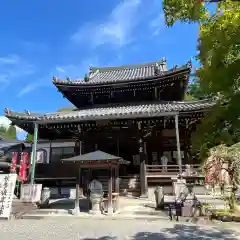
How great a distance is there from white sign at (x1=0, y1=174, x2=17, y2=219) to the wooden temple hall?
3040 millimetres

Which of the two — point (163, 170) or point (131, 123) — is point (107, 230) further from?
point (131, 123)

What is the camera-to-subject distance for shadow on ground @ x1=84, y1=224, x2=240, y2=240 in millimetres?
7539

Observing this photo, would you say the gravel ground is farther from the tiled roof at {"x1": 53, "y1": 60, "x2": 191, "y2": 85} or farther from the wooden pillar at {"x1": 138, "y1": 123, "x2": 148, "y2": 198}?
the tiled roof at {"x1": 53, "y1": 60, "x2": 191, "y2": 85}

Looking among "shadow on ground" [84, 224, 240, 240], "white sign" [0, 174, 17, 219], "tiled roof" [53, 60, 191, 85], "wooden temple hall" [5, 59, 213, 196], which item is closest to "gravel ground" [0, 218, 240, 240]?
"shadow on ground" [84, 224, 240, 240]

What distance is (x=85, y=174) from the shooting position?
16062mm

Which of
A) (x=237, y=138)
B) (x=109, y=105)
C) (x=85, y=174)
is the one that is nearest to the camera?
(x=237, y=138)

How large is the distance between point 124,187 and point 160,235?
8.23m

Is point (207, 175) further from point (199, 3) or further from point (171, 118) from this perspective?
point (199, 3)

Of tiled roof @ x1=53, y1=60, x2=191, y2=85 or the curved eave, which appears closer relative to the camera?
the curved eave

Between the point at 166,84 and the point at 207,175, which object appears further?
the point at 166,84

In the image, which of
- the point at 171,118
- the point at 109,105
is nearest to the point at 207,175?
the point at 171,118

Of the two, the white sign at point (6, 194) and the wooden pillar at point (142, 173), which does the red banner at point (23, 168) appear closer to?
the white sign at point (6, 194)

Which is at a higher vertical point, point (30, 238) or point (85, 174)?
point (85, 174)

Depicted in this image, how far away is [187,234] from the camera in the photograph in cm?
791
